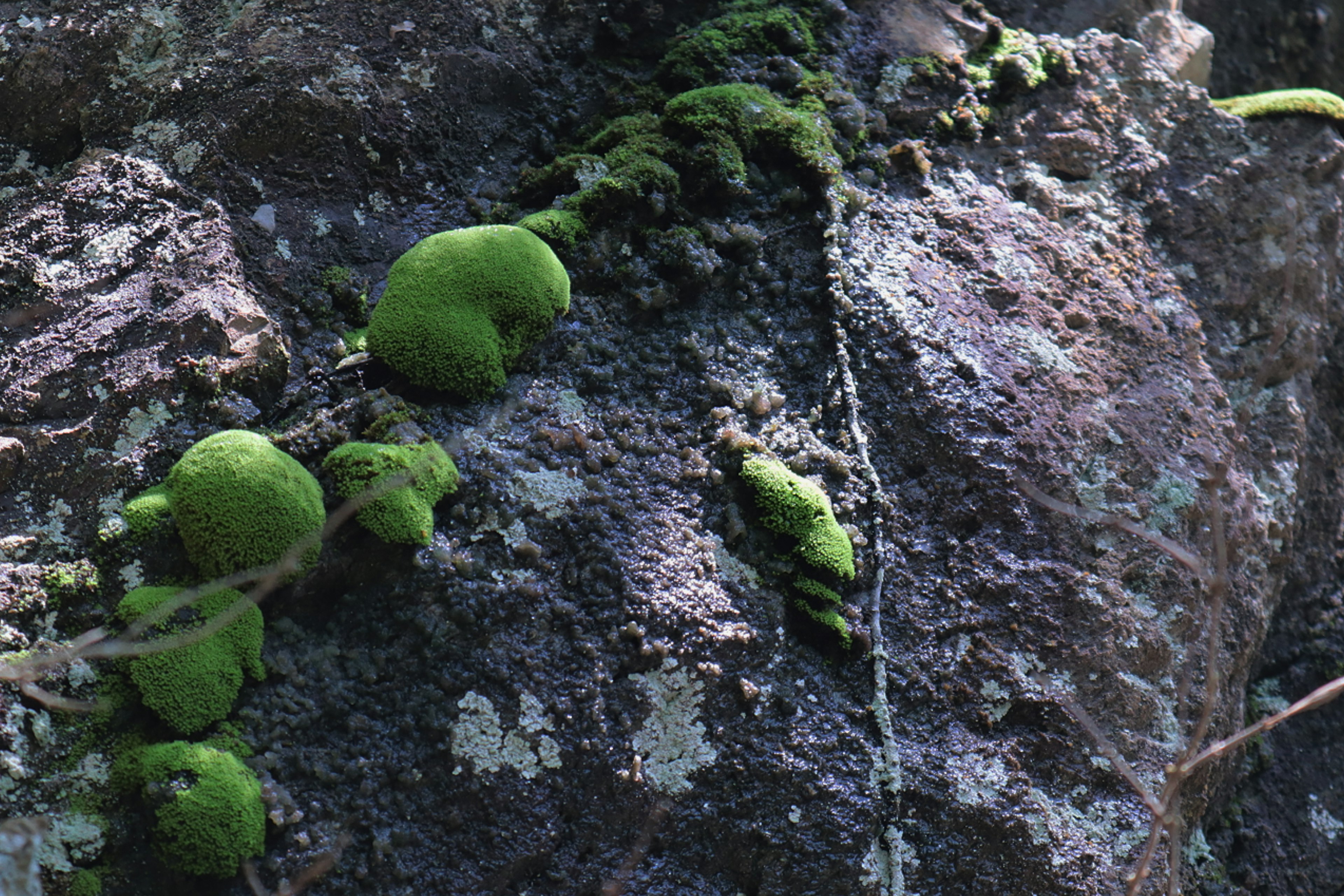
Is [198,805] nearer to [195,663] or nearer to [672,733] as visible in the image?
[195,663]

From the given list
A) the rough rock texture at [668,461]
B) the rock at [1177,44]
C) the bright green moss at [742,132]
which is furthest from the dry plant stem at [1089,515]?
the rock at [1177,44]

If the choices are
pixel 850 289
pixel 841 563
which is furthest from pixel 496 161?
pixel 841 563

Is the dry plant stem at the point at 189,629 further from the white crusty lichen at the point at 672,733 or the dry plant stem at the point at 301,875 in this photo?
the white crusty lichen at the point at 672,733

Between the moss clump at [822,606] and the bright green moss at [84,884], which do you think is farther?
the moss clump at [822,606]

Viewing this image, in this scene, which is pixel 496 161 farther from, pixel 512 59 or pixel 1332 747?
pixel 1332 747

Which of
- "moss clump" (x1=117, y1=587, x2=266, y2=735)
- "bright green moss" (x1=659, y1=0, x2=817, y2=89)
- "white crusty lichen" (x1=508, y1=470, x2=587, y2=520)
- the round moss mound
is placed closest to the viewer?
"moss clump" (x1=117, y1=587, x2=266, y2=735)

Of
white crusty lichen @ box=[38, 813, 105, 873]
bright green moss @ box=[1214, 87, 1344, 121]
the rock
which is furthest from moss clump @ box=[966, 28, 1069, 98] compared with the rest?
white crusty lichen @ box=[38, 813, 105, 873]

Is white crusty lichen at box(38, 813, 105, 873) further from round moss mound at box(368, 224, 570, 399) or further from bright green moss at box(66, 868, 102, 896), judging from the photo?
round moss mound at box(368, 224, 570, 399)
